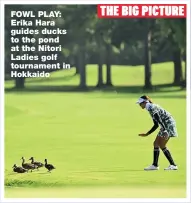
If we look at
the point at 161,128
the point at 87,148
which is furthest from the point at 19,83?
the point at 161,128

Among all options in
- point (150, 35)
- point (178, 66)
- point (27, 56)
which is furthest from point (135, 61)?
point (150, 35)

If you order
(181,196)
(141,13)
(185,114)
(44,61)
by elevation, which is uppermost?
(141,13)

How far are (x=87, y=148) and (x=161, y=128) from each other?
50.8 inches

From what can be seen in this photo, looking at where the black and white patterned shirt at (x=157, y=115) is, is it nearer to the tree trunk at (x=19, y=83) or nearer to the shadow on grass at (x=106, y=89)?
the shadow on grass at (x=106, y=89)

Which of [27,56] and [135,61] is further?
[135,61]

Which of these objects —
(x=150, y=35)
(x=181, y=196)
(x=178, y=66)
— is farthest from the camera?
(x=150, y=35)

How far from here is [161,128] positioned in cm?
1226

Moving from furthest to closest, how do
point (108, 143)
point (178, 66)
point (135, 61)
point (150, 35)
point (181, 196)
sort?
point (150, 35) < point (178, 66) < point (135, 61) < point (108, 143) < point (181, 196)

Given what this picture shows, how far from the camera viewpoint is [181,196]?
11898 mm

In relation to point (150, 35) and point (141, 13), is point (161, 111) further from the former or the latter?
point (150, 35)

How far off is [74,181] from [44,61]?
1.90 m

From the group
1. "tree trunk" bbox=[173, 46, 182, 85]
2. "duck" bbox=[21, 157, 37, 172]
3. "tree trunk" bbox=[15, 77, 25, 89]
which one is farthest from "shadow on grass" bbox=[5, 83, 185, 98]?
"duck" bbox=[21, 157, 37, 172]

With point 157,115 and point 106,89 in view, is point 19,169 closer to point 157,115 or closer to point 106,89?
point 157,115

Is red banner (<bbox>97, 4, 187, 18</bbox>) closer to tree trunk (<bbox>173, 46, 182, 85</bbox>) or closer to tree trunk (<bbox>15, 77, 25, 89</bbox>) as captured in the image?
tree trunk (<bbox>15, 77, 25, 89</bbox>)
